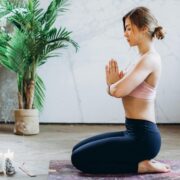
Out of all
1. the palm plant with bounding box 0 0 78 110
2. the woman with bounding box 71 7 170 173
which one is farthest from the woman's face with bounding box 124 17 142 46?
the palm plant with bounding box 0 0 78 110

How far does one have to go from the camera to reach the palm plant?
351 centimetres

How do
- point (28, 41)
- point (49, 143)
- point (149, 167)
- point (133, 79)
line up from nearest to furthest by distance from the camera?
1. point (133, 79)
2. point (149, 167)
3. point (49, 143)
4. point (28, 41)

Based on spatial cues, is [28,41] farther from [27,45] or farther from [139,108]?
[139,108]

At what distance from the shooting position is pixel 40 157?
266cm

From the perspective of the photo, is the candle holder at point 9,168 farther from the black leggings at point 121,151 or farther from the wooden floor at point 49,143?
the black leggings at point 121,151

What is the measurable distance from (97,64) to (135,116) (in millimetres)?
2108

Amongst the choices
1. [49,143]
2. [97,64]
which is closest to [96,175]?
[49,143]

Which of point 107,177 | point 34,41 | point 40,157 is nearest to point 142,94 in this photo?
point 107,177

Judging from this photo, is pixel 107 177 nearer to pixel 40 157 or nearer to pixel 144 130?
pixel 144 130

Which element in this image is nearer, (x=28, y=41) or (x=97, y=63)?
(x=28, y=41)

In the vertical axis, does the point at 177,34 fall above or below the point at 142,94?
above

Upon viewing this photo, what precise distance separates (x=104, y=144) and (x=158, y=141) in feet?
0.97

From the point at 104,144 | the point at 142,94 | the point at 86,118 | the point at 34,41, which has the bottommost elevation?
the point at 86,118

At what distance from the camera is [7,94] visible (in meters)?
4.21
